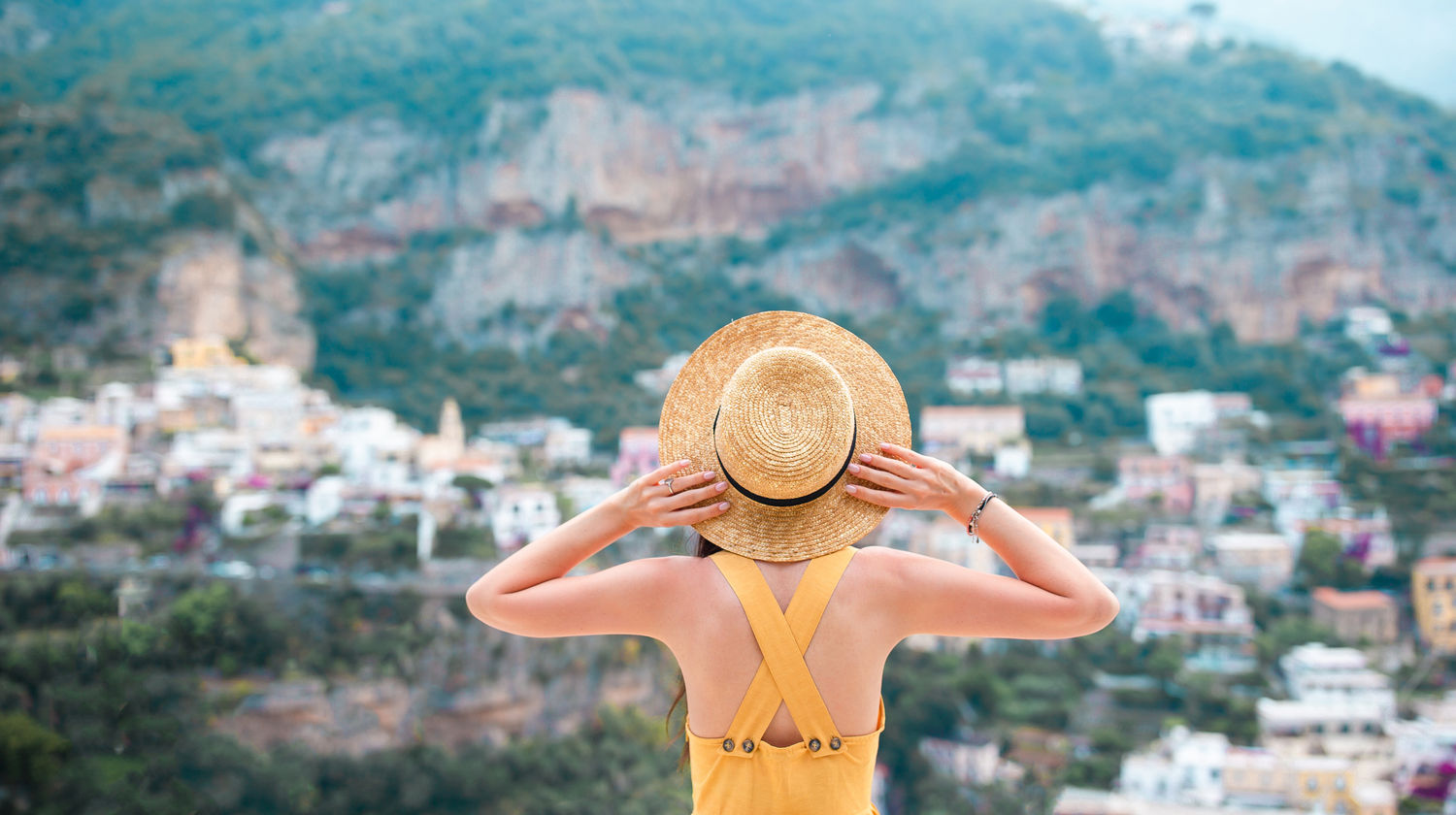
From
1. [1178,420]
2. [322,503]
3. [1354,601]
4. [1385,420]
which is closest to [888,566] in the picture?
[322,503]

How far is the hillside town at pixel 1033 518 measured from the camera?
14.2 meters

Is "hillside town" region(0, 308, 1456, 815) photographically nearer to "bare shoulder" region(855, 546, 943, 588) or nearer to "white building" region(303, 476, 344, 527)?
"white building" region(303, 476, 344, 527)

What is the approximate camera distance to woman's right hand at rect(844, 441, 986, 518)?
103cm

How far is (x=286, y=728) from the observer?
14281 millimetres

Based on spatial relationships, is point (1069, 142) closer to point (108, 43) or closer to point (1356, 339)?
point (1356, 339)

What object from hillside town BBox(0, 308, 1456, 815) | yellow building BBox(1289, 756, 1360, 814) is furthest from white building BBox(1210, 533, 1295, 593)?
yellow building BBox(1289, 756, 1360, 814)

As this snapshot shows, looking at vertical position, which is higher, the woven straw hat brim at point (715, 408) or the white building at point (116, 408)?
the woven straw hat brim at point (715, 408)

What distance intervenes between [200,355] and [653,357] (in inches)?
553

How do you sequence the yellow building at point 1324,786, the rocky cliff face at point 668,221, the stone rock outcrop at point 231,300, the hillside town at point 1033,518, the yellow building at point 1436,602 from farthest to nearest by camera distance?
the rocky cliff face at point 668,221, the stone rock outcrop at point 231,300, the yellow building at point 1436,602, the hillside town at point 1033,518, the yellow building at point 1324,786

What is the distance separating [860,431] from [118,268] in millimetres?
31339

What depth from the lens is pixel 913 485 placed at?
1.03 meters

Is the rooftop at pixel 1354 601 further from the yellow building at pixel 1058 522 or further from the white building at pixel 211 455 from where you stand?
the white building at pixel 211 455

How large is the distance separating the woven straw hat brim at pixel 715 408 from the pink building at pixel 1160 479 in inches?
896

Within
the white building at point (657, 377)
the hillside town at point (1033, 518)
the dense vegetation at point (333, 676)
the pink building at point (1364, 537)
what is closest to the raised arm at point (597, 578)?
the dense vegetation at point (333, 676)
